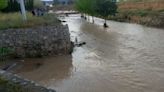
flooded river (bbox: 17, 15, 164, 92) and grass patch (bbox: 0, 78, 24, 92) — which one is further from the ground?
grass patch (bbox: 0, 78, 24, 92)

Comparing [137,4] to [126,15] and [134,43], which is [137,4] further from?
[134,43]

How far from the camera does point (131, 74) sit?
16.4 m

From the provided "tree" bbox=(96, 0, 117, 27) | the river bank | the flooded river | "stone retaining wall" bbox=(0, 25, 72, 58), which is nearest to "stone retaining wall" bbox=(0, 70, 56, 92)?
the flooded river

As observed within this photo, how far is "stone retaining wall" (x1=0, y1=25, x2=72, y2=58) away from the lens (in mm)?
20047

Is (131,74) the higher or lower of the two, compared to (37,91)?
lower

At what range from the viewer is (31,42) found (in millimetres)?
20312

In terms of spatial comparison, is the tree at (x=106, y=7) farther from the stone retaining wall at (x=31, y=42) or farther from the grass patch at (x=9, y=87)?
the grass patch at (x=9, y=87)

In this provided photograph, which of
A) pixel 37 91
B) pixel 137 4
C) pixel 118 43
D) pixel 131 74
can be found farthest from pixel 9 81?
pixel 137 4

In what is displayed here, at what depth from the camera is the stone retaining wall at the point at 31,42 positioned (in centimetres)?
2005

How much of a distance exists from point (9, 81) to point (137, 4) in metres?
52.5

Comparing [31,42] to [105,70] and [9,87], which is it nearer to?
[105,70]

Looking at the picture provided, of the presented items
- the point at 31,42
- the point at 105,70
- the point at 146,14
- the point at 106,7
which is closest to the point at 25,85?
the point at 105,70

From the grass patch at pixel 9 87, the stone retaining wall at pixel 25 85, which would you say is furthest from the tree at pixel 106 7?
the grass patch at pixel 9 87

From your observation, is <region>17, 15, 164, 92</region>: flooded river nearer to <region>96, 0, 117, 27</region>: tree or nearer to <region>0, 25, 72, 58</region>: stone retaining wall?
<region>0, 25, 72, 58</region>: stone retaining wall
